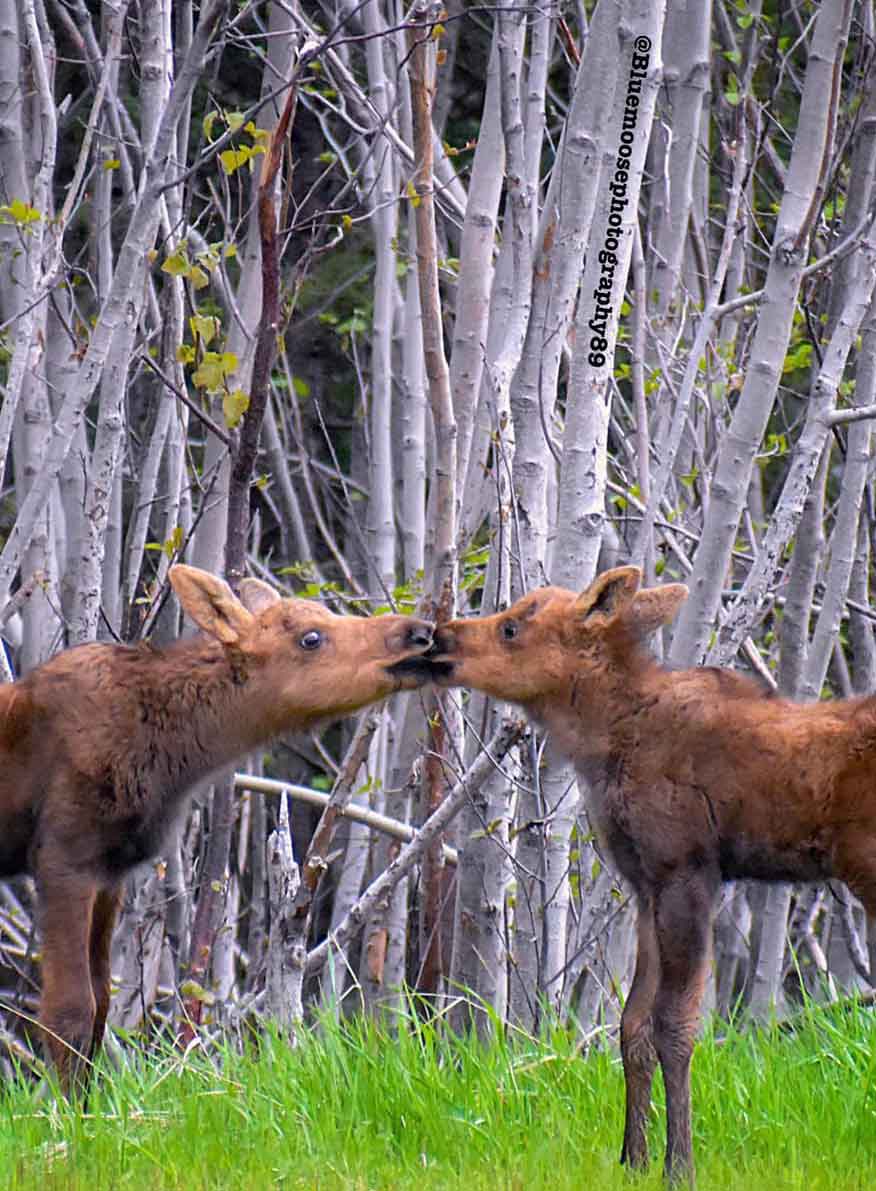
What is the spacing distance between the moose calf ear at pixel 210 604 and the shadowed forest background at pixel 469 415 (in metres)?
0.70

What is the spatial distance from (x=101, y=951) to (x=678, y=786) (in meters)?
2.05

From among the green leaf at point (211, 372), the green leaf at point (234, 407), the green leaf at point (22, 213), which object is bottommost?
the green leaf at point (234, 407)

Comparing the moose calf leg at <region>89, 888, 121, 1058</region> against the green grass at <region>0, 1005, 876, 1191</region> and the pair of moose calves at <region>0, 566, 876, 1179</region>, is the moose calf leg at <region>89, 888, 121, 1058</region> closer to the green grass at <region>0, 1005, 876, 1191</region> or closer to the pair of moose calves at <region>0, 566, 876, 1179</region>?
the pair of moose calves at <region>0, 566, 876, 1179</region>

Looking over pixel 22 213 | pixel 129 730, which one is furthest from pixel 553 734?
pixel 22 213

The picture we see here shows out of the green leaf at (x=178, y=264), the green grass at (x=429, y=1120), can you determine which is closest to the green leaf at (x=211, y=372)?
the green leaf at (x=178, y=264)

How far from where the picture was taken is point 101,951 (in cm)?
593

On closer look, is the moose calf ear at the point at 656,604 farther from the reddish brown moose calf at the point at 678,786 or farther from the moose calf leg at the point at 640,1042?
the moose calf leg at the point at 640,1042

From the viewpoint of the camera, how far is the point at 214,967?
882 centimetres

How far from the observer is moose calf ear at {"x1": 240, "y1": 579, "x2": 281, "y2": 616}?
20.1ft

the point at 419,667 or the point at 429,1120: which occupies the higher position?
the point at 419,667

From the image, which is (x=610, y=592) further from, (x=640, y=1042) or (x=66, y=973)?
(x=66, y=973)

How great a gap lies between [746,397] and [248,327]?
2617mm

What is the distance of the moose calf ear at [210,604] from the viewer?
18.7ft

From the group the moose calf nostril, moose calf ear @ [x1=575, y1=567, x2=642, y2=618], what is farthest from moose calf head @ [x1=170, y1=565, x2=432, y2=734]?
moose calf ear @ [x1=575, y1=567, x2=642, y2=618]
